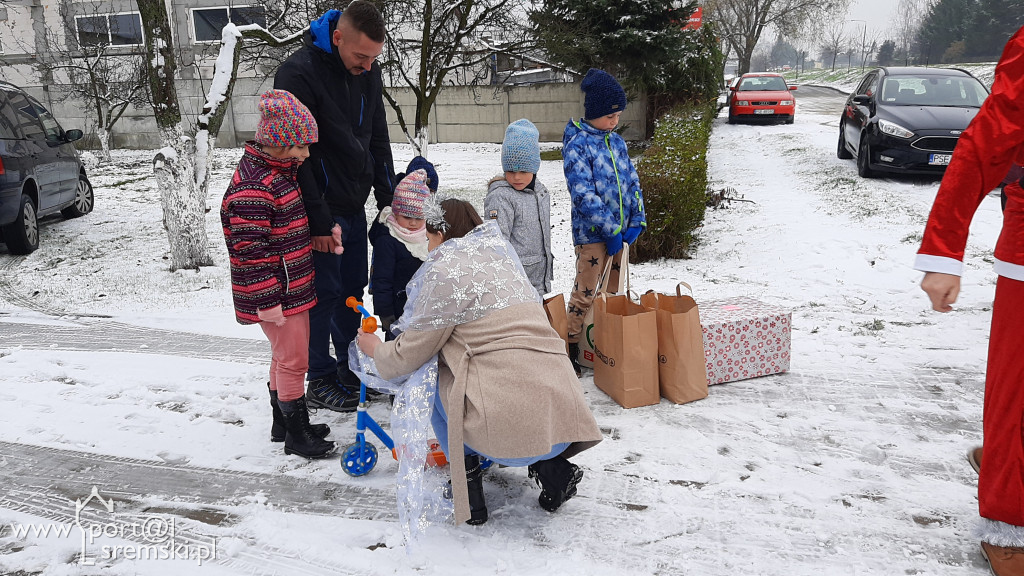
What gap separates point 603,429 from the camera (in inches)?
145

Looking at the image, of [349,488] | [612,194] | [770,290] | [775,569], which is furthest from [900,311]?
[349,488]

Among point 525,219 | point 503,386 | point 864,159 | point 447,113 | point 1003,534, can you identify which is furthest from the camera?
point 447,113

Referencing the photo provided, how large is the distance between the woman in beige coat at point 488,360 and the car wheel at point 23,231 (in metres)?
7.49

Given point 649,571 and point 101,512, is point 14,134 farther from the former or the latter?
point 649,571

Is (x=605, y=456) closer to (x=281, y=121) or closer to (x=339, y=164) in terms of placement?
(x=339, y=164)

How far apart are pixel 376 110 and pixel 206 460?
7.22 ft

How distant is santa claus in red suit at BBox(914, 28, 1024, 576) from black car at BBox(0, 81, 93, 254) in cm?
888

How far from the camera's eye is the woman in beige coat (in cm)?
260

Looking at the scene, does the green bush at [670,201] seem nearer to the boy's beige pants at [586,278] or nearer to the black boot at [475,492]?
the boy's beige pants at [586,278]

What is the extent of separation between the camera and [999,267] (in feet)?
7.64

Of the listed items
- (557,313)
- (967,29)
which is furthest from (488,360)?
(967,29)

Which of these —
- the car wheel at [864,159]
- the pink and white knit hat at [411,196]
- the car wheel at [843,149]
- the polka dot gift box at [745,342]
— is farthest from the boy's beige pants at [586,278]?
the car wheel at [843,149]

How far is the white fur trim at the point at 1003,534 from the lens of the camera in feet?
7.91

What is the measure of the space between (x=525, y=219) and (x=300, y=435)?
1.75 metres
